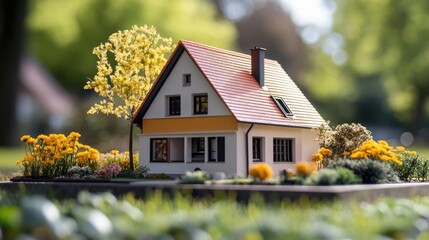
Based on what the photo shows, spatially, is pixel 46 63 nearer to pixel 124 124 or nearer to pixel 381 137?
pixel 124 124

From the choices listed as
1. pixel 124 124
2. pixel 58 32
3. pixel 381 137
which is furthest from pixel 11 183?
pixel 381 137

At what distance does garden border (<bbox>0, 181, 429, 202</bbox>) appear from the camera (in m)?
19.9

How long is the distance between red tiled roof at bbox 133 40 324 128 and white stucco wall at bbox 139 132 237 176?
1.04m

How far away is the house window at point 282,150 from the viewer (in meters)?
31.7

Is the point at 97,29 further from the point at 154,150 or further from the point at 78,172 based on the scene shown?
the point at 78,172

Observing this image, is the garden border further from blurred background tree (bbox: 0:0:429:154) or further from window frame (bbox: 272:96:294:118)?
blurred background tree (bbox: 0:0:429:154)

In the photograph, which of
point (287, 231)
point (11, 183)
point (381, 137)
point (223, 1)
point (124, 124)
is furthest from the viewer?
point (381, 137)

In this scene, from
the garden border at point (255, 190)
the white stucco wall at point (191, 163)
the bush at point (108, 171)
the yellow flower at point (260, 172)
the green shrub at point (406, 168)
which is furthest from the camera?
the white stucco wall at point (191, 163)

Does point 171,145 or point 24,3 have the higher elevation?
point 24,3

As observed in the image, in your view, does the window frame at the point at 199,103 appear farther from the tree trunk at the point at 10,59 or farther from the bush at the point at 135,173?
the tree trunk at the point at 10,59

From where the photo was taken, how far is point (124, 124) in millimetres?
44562

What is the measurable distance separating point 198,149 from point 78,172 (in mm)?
4763

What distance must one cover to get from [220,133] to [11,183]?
7.92 meters

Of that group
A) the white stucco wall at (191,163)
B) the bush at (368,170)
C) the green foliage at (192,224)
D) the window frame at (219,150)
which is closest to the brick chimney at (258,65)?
the window frame at (219,150)
